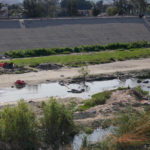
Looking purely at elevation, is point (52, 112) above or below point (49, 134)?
above

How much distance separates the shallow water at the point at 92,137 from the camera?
13.8 m

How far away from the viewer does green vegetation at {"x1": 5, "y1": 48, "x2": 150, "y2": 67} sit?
32947 millimetres

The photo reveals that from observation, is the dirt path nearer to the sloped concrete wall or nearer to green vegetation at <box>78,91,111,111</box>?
green vegetation at <box>78,91,111,111</box>

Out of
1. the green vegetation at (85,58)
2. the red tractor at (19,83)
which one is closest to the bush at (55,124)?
the red tractor at (19,83)

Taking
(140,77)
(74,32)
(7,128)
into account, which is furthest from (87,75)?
(74,32)

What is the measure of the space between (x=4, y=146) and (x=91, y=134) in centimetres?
412

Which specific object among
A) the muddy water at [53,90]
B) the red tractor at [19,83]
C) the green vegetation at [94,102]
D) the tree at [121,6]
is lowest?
the muddy water at [53,90]

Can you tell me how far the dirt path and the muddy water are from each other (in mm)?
1334

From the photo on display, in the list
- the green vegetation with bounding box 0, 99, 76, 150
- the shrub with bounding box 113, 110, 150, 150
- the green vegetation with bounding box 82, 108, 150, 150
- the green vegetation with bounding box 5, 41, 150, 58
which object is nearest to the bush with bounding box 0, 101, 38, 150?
the green vegetation with bounding box 0, 99, 76, 150

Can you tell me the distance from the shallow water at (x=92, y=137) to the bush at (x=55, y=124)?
44 cm

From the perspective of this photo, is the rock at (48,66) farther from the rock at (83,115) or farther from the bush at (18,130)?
the bush at (18,130)

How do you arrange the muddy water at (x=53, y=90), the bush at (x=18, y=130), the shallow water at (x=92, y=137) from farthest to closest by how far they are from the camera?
the muddy water at (x=53, y=90) < the shallow water at (x=92, y=137) < the bush at (x=18, y=130)

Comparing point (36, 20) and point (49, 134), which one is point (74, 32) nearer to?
point (36, 20)

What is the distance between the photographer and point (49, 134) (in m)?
14.2
